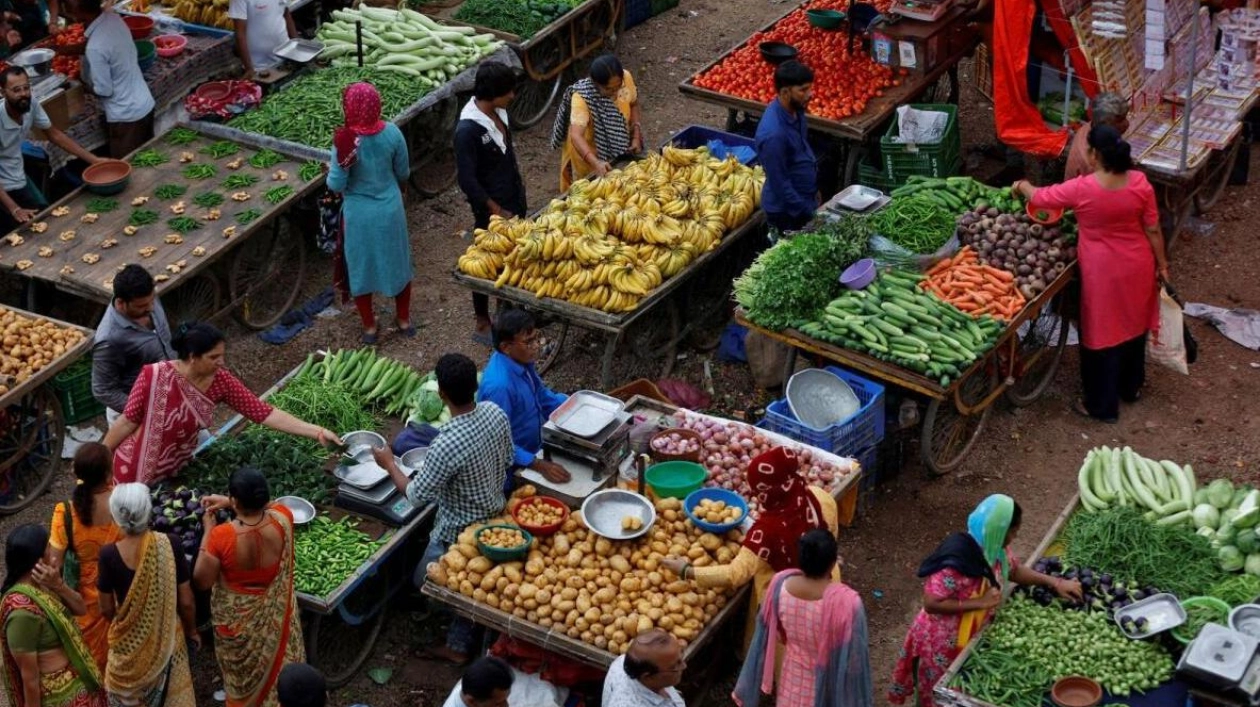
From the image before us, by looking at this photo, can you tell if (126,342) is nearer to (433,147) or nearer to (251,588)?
(251,588)

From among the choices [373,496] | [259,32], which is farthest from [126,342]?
[259,32]

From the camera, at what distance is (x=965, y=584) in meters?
6.54

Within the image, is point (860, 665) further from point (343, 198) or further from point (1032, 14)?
point (1032, 14)

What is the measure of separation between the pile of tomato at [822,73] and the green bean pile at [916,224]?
1.73 metres

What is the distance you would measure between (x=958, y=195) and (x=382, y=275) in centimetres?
374

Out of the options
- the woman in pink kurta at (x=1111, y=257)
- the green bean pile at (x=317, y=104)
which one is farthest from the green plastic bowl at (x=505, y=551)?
the green bean pile at (x=317, y=104)

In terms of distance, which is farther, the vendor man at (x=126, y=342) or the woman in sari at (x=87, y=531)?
the vendor man at (x=126, y=342)

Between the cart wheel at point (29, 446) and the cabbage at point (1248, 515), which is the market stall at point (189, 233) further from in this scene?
the cabbage at point (1248, 515)

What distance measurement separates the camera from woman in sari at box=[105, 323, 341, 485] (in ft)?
24.4

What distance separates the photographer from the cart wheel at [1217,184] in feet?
37.4

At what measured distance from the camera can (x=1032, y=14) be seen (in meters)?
10.9

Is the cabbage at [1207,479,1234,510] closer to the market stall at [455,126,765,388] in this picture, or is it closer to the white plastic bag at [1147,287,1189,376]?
the white plastic bag at [1147,287,1189,376]

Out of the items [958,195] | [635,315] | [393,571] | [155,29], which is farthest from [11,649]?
[155,29]

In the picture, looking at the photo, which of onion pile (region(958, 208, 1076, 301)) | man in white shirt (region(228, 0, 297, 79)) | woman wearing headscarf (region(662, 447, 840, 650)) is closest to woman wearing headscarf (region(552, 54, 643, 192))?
onion pile (region(958, 208, 1076, 301))
